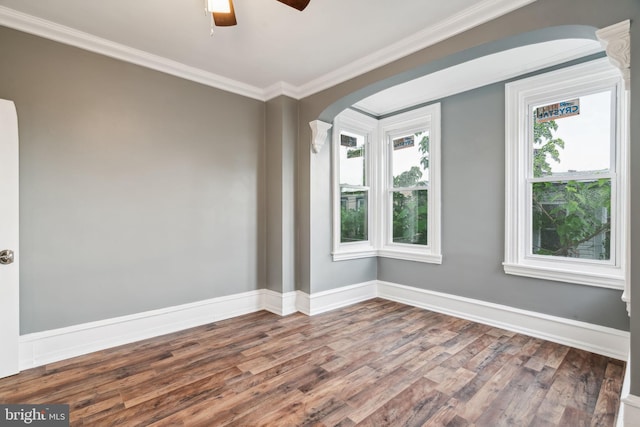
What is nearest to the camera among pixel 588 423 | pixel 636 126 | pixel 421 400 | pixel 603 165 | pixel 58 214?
pixel 636 126

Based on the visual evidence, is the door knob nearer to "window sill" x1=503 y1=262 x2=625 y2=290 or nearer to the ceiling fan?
the ceiling fan

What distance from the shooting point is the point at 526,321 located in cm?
323

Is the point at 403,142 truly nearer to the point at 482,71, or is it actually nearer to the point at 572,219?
the point at 482,71

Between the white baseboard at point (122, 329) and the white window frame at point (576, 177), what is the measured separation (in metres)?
3.08

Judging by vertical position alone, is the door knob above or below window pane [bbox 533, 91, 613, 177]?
below

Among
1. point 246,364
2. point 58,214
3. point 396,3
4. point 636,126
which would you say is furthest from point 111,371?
point 636,126

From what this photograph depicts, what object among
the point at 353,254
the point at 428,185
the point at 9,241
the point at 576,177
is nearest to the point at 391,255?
the point at 353,254

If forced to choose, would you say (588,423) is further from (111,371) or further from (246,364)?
(111,371)

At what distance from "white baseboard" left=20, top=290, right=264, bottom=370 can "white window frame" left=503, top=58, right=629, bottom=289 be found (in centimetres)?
308

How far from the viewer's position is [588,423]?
1882 mm

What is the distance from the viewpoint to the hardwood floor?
1953 mm

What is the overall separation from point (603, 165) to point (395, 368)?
2593 mm

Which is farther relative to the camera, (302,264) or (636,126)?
(302,264)
